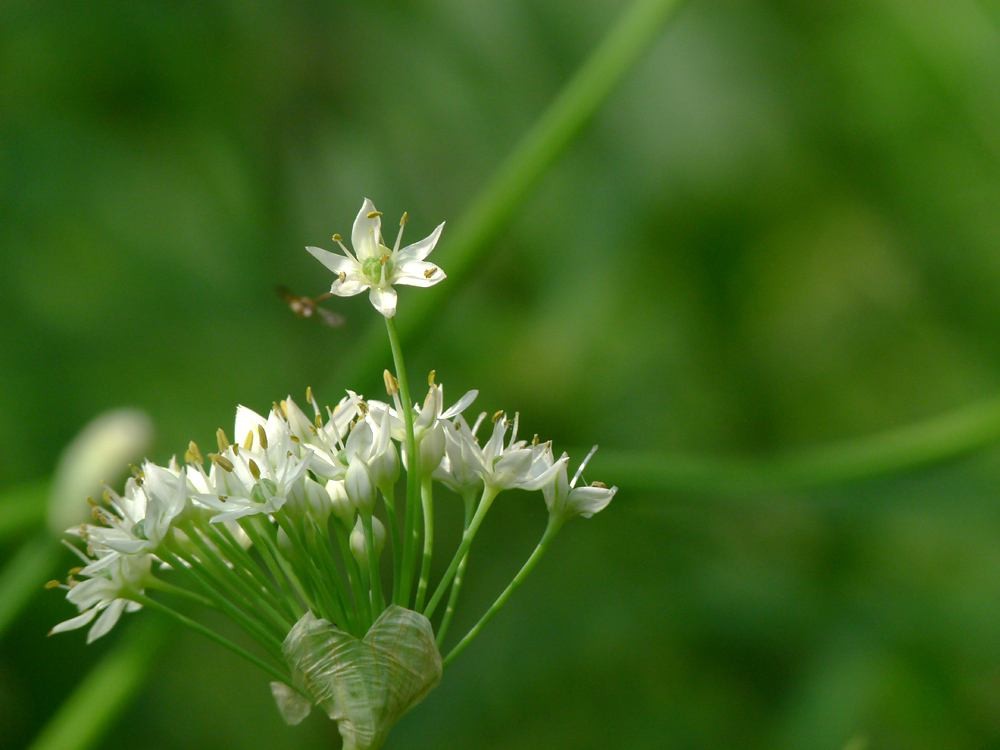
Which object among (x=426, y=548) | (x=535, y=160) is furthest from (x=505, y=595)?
(x=535, y=160)

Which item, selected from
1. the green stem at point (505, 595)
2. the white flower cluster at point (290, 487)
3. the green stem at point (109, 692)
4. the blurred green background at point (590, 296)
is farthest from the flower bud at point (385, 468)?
the blurred green background at point (590, 296)

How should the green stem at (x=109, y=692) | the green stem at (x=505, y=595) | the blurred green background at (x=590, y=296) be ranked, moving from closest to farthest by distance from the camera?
the green stem at (x=505, y=595) → the green stem at (x=109, y=692) → the blurred green background at (x=590, y=296)

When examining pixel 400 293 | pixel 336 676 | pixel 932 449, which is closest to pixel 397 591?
pixel 336 676

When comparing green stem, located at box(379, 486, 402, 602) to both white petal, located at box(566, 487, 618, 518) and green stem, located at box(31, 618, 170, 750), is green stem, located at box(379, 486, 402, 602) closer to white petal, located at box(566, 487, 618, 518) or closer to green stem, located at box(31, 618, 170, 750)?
white petal, located at box(566, 487, 618, 518)

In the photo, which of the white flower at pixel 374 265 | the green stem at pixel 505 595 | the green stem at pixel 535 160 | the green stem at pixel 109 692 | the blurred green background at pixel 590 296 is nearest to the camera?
the green stem at pixel 505 595

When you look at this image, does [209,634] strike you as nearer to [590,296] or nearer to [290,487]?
[290,487]

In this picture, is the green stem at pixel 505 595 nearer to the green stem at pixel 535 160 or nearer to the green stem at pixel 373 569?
the green stem at pixel 373 569
